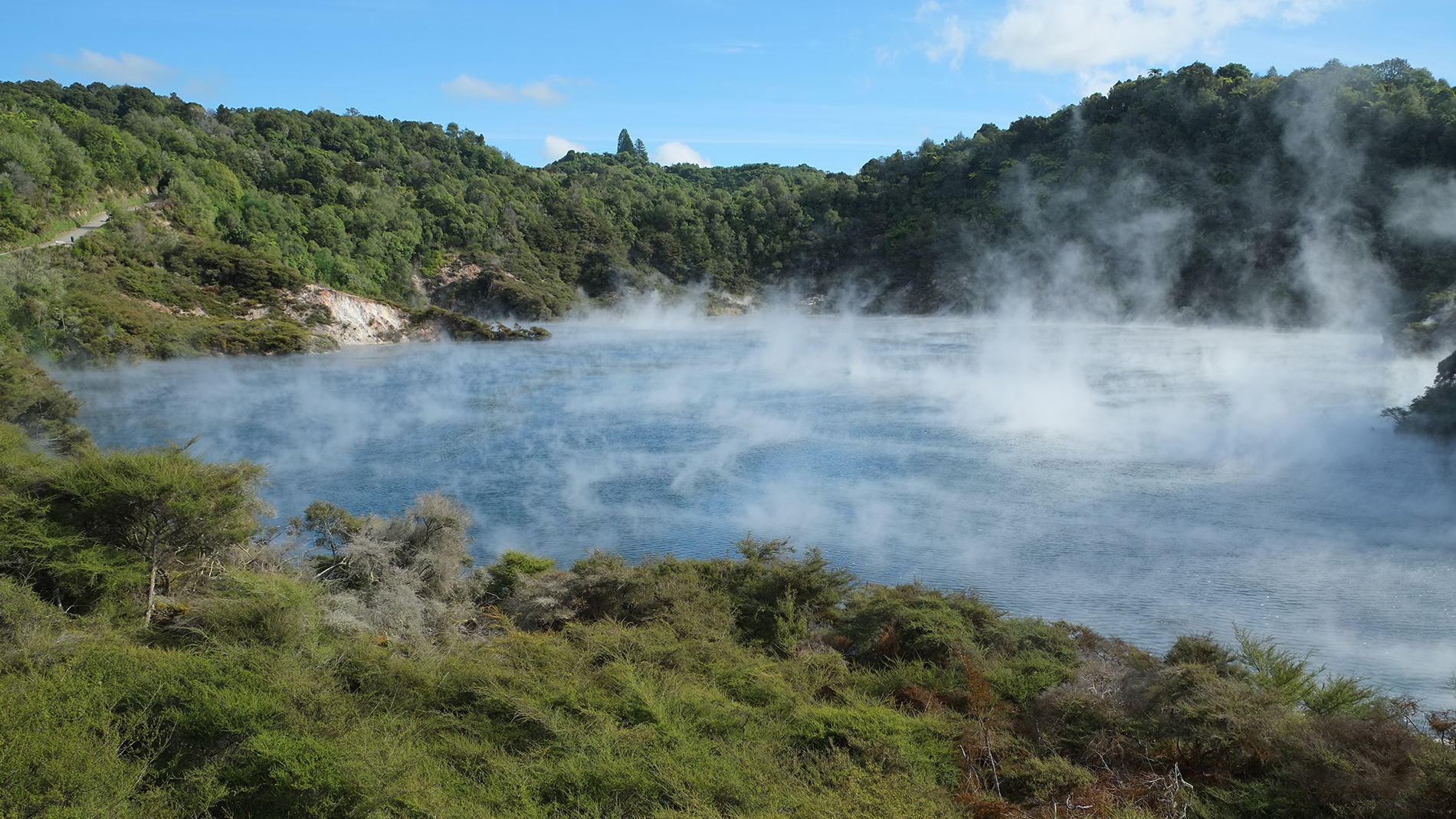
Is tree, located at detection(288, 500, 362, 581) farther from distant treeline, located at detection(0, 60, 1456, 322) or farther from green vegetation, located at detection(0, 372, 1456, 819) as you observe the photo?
distant treeline, located at detection(0, 60, 1456, 322)

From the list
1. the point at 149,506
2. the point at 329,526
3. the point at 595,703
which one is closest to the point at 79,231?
the point at 329,526

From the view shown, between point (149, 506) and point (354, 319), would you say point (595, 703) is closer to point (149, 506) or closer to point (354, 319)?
point (149, 506)

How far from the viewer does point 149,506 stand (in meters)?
9.14

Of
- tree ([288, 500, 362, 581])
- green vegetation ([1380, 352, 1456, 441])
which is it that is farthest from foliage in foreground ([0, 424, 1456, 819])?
green vegetation ([1380, 352, 1456, 441])

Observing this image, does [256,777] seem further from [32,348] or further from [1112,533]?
[32,348]

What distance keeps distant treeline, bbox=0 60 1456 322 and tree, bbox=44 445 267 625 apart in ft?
131

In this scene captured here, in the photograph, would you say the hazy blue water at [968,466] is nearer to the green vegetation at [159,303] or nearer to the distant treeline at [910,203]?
the green vegetation at [159,303]

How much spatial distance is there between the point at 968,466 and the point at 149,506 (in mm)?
15579

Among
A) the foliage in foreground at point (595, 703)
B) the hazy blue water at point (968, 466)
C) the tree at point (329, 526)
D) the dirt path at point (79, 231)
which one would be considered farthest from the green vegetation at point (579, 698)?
the dirt path at point (79, 231)

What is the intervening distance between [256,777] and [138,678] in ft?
4.58

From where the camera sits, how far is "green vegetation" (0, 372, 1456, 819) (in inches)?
218

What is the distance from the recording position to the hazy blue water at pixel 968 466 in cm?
1250

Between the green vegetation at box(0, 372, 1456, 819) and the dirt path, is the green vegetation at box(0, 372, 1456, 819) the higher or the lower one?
the lower one

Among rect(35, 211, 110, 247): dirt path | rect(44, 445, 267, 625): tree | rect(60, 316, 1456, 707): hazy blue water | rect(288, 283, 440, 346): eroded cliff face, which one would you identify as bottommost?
rect(60, 316, 1456, 707): hazy blue water
